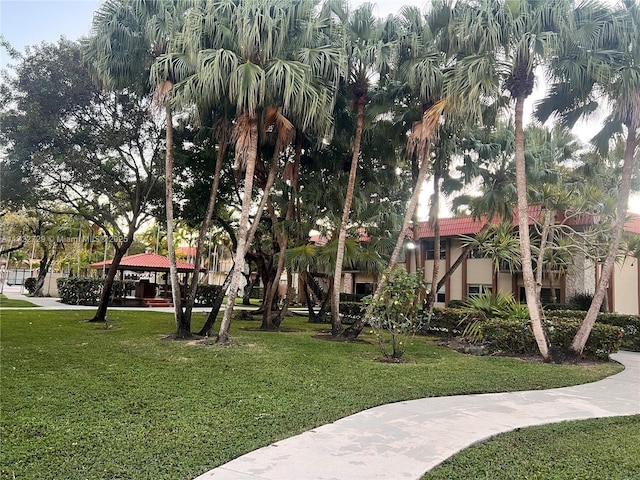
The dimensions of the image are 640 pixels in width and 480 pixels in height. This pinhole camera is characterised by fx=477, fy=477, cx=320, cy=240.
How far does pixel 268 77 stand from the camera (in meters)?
10.5

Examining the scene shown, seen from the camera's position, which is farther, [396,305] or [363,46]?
[363,46]

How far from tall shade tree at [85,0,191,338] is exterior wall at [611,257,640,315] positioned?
17979 mm

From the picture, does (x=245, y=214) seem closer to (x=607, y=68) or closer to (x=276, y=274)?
(x=276, y=274)

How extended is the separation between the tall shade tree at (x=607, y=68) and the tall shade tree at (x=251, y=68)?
5.43 meters

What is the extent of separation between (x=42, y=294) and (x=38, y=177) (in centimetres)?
2138

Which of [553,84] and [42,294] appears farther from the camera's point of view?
[42,294]

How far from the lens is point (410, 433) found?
16.5ft

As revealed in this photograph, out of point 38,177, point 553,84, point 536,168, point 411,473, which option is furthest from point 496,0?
A: point 38,177

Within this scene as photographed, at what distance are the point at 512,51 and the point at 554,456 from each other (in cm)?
842

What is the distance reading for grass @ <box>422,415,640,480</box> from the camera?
400cm

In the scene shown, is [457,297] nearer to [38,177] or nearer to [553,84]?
[553,84]

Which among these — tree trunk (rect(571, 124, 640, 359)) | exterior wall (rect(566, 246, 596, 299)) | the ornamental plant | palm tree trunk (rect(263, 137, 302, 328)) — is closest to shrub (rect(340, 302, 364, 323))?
palm tree trunk (rect(263, 137, 302, 328))

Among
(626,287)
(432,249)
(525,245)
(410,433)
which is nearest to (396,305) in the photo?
(525,245)

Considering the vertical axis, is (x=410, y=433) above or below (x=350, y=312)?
below
